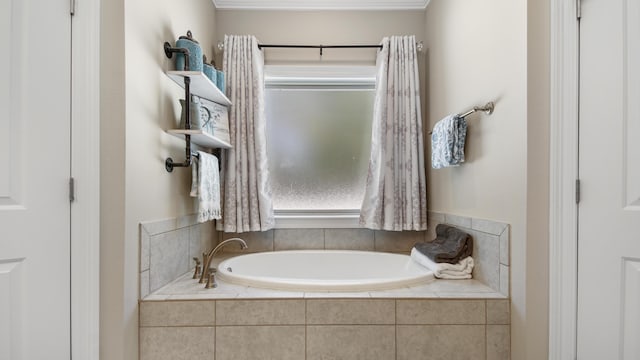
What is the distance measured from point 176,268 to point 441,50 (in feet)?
7.46

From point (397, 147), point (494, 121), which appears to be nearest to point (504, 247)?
point (494, 121)

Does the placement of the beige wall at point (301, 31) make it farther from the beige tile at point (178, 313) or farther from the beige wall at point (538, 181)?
the beige tile at point (178, 313)

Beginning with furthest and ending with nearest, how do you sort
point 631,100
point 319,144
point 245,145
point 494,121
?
point 319,144
point 245,145
point 494,121
point 631,100

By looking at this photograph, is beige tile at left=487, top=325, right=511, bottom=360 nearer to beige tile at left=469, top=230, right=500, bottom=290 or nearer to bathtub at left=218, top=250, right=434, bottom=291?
beige tile at left=469, top=230, right=500, bottom=290

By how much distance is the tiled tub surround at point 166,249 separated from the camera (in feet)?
5.28

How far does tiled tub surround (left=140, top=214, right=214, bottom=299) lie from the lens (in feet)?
5.28

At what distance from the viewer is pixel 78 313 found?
4.53ft

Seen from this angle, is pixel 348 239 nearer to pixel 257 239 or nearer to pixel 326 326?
pixel 257 239

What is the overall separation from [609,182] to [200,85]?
201cm

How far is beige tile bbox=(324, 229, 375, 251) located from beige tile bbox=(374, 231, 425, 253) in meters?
0.06

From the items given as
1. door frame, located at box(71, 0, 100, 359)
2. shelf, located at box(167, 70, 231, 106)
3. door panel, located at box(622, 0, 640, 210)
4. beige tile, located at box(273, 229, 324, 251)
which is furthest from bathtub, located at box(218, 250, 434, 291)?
door panel, located at box(622, 0, 640, 210)

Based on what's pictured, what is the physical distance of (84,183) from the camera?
1.38 metres

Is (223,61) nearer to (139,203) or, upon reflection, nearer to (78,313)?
(139,203)

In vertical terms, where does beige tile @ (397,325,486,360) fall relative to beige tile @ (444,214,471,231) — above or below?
below
